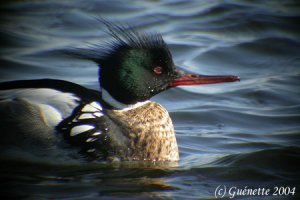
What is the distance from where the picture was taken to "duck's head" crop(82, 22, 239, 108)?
612cm

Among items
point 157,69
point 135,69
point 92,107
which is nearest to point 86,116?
point 92,107

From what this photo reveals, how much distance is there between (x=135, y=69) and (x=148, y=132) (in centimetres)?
71

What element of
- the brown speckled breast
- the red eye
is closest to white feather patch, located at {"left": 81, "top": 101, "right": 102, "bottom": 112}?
the brown speckled breast

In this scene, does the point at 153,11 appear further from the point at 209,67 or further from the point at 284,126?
the point at 284,126

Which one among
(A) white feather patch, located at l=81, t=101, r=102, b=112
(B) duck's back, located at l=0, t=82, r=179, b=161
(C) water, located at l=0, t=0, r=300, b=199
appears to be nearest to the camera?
(C) water, located at l=0, t=0, r=300, b=199

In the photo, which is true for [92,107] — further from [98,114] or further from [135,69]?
[135,69]

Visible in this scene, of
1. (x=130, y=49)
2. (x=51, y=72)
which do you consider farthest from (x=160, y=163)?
(x=51, y=72)

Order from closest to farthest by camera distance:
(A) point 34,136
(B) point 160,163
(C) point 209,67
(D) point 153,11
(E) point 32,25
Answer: (A) point 34,136 < (B) point 160,163 < (C) point 209,67 < (E) point 32,25 < (D) point 153,11

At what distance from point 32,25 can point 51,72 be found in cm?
251

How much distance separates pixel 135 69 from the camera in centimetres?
614

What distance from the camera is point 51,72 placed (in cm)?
933

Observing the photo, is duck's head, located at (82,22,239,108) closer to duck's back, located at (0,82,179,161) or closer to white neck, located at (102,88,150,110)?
white neck, located at (102,88,150,110)

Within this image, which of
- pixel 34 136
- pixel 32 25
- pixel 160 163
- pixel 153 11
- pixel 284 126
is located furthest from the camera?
pixel 153 11

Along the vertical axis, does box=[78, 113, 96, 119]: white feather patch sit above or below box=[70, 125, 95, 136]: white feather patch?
above
